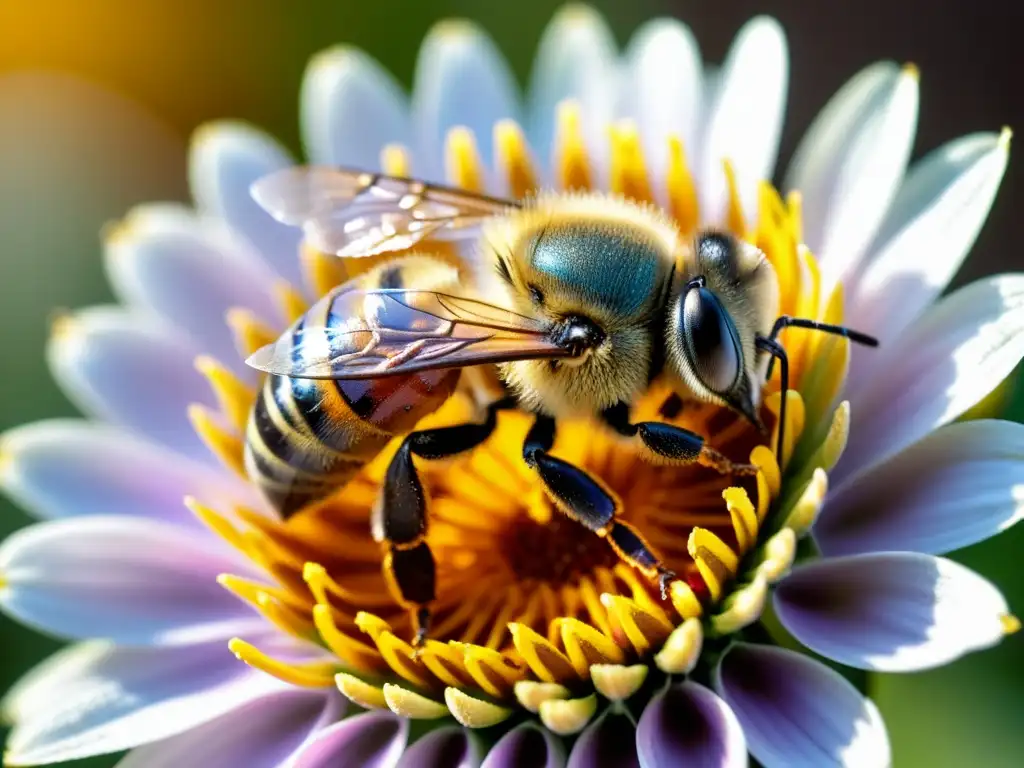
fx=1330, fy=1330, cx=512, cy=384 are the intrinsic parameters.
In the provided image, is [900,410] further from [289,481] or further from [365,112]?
[365,112]

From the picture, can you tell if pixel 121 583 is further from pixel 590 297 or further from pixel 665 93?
pixel 665 93

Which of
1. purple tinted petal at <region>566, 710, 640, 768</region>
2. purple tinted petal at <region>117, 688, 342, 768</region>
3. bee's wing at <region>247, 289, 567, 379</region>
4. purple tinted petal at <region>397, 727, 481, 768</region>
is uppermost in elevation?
bee's wing at <region>247, 289, 567, 379</region>

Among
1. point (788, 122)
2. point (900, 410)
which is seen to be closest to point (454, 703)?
point (900, 410)

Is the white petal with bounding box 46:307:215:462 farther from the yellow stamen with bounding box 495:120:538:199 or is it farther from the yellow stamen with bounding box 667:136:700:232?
the yellow stamen with bounding box 667:136:700:232

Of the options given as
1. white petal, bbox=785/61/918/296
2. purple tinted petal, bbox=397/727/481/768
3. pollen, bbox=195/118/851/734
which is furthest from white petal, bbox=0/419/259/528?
white petal, bbox=785/61/918/296

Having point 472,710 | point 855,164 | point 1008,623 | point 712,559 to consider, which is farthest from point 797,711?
point 855,164
